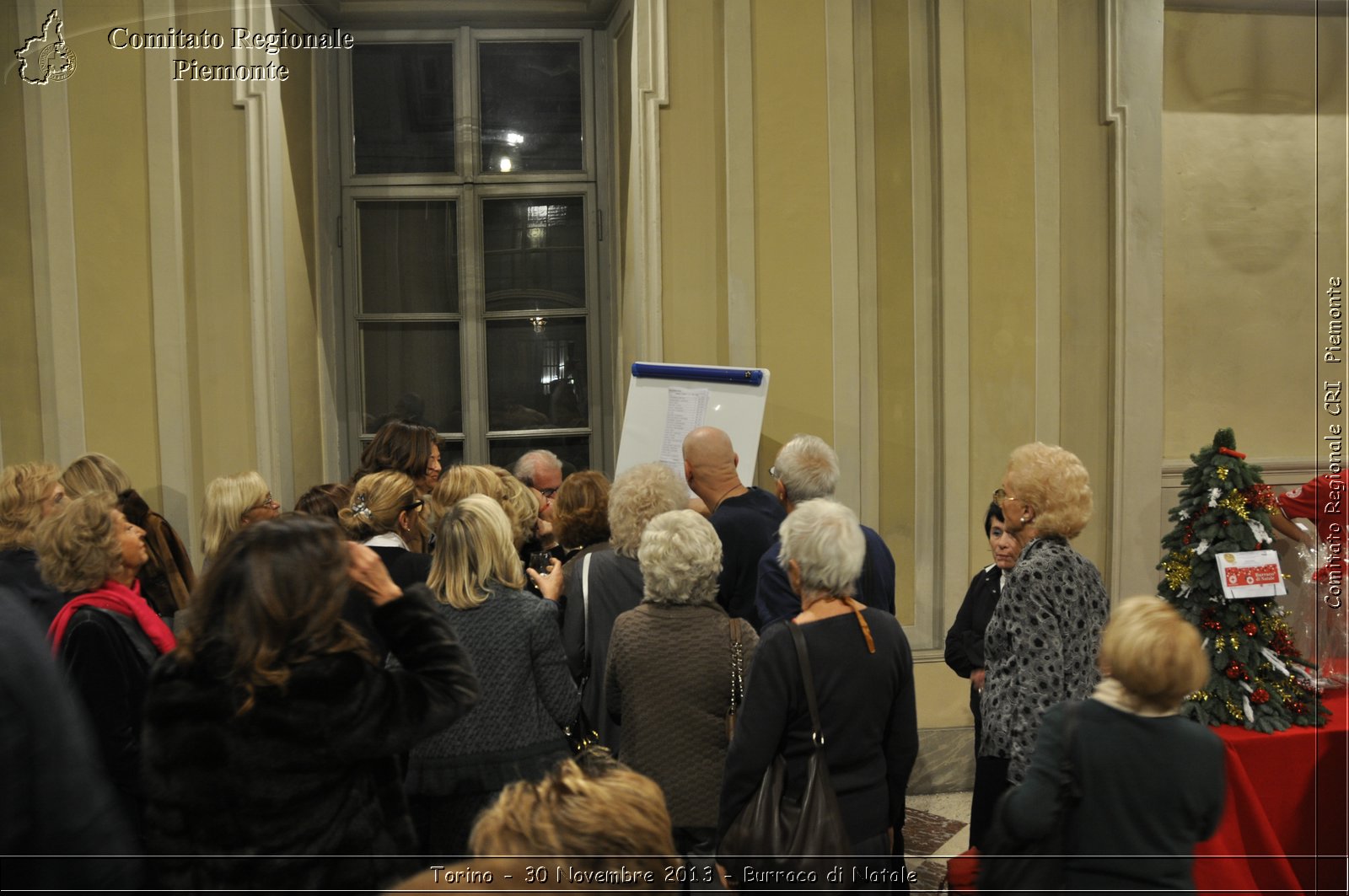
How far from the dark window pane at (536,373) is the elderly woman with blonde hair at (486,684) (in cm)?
313

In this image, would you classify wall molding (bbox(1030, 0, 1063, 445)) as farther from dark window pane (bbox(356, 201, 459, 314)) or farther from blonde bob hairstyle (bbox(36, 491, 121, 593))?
blonde bob hairstyle (bbox(36, 491, 121, 593))

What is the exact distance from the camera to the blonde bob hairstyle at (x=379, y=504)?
324cm

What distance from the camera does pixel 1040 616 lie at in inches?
112

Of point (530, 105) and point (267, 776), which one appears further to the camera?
point (530, 105)

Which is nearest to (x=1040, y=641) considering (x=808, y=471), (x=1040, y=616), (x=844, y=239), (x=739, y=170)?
(x=1040, y=616)

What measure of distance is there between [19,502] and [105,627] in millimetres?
1362

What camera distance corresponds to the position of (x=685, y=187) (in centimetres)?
512

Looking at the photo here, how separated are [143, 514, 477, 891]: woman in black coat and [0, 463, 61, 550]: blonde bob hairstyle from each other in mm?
2027

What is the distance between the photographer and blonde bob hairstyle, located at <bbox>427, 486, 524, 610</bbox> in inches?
110

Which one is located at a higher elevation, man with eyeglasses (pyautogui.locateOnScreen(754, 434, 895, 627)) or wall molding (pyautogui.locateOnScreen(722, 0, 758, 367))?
wall molding (pyautogui.locateOnScreen(722, 0, 758, 367))

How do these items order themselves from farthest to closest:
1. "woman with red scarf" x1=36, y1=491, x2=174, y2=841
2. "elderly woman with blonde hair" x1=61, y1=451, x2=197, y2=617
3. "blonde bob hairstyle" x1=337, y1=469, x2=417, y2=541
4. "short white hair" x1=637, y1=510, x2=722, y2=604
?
1. "elderly woman with blonde hair" x1=61, y1=451, x2=197, y2=617
2. "blonde bob hairstyle" x1=337, y1=469, x2=417, y2=541
3. "short white hair" x1=637, y1=510, x2=722, y2=604
4. "woman with red scarf" x1=36, y1=491, x2=174, y2=841

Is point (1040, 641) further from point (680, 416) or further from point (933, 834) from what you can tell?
point (680, 416)

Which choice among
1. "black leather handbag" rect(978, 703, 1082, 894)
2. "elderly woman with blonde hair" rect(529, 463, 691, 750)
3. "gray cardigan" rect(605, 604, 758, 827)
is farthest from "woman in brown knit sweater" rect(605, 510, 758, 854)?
"black leather handbag" rect(978, 703, 1082, 894)

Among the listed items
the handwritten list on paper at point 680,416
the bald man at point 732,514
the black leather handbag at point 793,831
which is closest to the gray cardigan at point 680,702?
the black leather handbag at point 793,831
